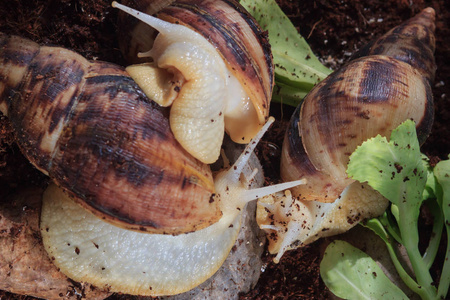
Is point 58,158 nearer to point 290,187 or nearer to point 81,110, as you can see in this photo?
point 81,110

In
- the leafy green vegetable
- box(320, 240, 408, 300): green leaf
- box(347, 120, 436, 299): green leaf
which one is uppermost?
the leafy green vegetable

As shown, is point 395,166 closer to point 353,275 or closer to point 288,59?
point 353,275

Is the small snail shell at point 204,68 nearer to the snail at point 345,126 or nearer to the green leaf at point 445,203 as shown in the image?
the snail at point 345,126

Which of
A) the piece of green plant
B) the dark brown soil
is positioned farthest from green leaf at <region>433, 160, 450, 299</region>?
the dark brown soil

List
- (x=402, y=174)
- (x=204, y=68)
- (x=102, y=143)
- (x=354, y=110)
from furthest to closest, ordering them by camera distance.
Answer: (x=402, y=174) < (x=354, y=110) < (x=204, y=68) < (x=102, y=143)

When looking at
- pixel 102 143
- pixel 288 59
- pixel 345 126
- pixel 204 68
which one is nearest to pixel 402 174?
pixel 345 126

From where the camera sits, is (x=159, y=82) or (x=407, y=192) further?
(x=407, y=192)

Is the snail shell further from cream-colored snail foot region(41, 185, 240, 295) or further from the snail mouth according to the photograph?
the snail mouth

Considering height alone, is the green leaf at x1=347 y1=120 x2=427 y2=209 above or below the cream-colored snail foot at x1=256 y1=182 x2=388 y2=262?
above
